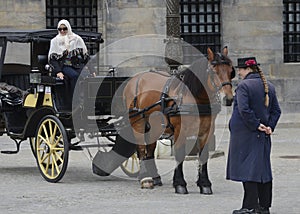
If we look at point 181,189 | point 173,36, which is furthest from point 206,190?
point 173,36

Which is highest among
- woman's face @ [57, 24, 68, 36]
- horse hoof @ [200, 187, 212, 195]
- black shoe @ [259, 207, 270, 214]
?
woman's face @ [57, 24, 68, 36]

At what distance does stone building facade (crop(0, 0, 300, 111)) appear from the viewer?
23.7 metres

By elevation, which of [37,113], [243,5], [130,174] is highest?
[243,5]

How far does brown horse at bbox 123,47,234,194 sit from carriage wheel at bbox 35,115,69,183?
42.9 inches

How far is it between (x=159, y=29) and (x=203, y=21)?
1538 millimetres

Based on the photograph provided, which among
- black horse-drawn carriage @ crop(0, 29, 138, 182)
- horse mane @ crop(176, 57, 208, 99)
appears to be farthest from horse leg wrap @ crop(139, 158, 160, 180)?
horse mane @ crop(176, 57, 208, 99)

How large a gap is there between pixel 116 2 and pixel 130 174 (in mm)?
11142

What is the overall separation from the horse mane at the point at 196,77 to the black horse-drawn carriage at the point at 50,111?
165 cm

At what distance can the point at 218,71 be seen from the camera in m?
10.9

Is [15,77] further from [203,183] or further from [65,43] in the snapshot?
[203,183]

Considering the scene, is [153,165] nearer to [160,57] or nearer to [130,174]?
[130,174]

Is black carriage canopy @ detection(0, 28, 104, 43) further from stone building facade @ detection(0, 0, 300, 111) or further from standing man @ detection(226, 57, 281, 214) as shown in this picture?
stone building facade @ detection(0, 0, 300, 111)

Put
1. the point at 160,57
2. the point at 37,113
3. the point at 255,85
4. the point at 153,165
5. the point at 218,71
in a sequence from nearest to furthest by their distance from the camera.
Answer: the point at 255,85, the point at 218,71, the point at 153,165, the point at 37,113, the point at 160,57

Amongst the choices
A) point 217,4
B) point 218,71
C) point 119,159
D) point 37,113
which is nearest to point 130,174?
point 119,159
